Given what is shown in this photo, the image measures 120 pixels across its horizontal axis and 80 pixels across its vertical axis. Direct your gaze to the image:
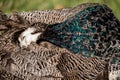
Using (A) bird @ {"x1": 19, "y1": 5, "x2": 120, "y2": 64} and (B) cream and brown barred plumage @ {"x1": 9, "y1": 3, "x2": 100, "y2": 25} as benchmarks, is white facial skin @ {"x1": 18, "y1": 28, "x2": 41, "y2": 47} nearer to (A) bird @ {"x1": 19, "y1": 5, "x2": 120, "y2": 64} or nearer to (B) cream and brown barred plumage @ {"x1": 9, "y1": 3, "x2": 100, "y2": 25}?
(A) bird @ {"x1": 19, "y1": 5, "x2": 120, "y2": 64}

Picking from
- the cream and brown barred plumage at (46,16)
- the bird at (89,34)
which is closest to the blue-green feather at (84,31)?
the bird at (89,34)

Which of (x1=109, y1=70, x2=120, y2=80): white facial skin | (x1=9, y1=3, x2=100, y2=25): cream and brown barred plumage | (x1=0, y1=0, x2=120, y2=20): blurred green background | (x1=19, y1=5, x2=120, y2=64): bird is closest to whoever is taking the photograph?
(x1=109, y1=70, x2=120, y2=80): white facial skin

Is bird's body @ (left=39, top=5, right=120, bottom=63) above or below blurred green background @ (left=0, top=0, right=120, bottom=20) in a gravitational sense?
below

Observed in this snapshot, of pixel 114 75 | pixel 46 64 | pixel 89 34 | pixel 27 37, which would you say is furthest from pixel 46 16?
pixel 114 75

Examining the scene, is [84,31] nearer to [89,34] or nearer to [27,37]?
[89,34]

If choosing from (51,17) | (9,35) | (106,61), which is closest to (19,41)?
(9,35)

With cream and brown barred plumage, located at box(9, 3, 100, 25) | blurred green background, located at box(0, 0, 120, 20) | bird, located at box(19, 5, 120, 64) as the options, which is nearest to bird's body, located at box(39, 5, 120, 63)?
bird, located at box(19, 5, 120, 64)
